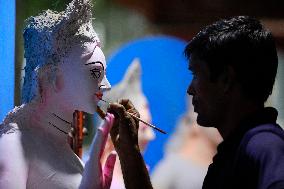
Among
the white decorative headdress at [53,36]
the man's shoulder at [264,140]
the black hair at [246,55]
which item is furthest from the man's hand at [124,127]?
the man's shoulder at [264,140]

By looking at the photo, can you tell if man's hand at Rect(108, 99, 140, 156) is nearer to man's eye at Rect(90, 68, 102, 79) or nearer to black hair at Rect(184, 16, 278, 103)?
man's eye at Rect(90, 68, 102, 79)

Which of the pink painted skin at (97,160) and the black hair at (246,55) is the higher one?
the black hair at (246,55)

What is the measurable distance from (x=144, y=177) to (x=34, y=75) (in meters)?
0.51

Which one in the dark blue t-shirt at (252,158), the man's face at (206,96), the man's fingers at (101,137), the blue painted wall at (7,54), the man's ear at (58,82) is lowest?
the dark blue t-shirt at (252,158)

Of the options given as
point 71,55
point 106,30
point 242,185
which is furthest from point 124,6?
point 242,185

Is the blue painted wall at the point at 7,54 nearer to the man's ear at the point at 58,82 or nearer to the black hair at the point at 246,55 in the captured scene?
the man's ear at the point at 58,82

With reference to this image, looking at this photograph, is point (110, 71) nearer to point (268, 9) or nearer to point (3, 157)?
point (268, 9)

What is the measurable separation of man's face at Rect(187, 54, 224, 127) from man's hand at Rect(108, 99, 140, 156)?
0.29m

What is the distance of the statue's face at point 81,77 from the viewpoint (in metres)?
1.70

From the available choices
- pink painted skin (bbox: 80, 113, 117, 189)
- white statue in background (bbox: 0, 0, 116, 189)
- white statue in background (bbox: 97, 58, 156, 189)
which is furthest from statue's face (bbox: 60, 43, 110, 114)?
white statue in background (bbox: 97, 58, 156, 189)

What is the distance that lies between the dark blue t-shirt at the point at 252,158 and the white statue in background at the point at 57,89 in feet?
1.27

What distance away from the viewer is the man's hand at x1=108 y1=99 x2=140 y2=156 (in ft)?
5.73

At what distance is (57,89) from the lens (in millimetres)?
1714

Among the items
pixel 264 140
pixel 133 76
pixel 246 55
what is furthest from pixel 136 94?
pixel 264 140
